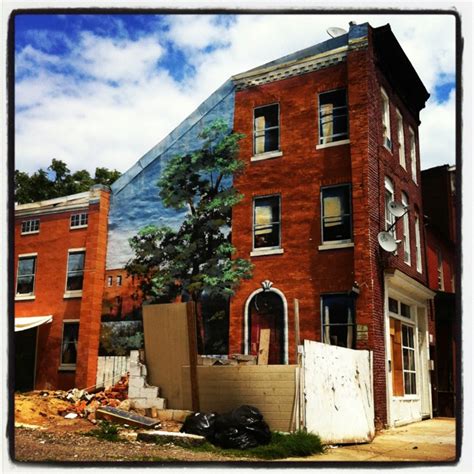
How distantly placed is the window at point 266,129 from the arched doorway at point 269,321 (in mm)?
3498

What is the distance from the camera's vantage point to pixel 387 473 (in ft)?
34.1

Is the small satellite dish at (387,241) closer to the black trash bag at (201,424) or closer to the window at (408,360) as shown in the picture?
the window at (408,360)

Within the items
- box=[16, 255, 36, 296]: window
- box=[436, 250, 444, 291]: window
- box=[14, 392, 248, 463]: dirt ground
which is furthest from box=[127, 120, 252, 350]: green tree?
box=[436, 250, 444, 291]: window

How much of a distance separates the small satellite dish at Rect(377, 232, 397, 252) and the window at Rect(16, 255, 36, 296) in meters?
9.25

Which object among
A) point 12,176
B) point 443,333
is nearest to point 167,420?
point 12,176

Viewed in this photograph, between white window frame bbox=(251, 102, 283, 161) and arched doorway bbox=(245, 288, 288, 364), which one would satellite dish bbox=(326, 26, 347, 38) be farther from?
arched doorway bbox=(245, 288, 288, 364)

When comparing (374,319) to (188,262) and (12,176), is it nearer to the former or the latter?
(188,262)

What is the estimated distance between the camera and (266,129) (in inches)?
621

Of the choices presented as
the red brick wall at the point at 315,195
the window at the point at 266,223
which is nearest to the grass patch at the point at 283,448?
the red brick wall at the point at 315,195

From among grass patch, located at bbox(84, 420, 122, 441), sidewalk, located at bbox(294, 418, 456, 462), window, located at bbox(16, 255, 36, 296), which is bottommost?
sidewalk, located at bbox(294, 418, 456, 462)

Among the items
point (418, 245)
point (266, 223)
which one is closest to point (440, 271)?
point (418, 245)

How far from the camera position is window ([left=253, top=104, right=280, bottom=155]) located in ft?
51.4

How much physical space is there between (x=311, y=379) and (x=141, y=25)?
290 inches

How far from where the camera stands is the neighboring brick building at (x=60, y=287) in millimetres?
16938
